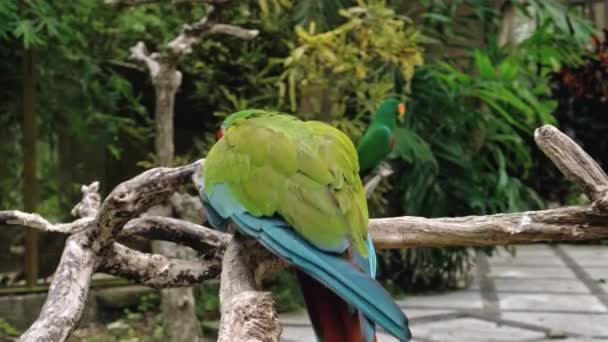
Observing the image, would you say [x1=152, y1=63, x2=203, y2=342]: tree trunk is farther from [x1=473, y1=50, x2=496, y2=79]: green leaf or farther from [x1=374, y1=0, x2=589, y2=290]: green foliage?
[x1=473, y1=50, x2=496, y2=79]: green leaf

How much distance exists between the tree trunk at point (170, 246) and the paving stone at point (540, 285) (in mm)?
1858

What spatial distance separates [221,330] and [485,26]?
13.1 ft

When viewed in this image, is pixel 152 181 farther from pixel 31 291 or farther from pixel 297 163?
pixel 31 291

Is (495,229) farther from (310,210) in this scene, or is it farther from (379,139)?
(379,139)

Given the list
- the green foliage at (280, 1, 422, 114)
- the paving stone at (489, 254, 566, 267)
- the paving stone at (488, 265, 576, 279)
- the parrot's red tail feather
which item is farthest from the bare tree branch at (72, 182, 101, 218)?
the paving stone at (489, 254, 566, 267)

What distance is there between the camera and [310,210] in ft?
3.22

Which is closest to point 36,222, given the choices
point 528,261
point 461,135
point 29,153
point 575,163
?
point 575,163

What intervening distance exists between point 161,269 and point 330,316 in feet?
1.95

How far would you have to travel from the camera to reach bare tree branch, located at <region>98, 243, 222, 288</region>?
143cm

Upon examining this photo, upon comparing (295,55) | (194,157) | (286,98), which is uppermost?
(295,55)

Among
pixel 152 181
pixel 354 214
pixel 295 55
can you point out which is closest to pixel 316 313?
pixel 354 214

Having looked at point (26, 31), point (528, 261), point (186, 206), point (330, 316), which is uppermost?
point (26, 31)

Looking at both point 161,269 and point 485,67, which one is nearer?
point 161,269

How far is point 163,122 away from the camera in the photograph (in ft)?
8.05
